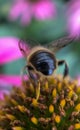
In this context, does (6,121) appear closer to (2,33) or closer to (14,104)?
(14,104)

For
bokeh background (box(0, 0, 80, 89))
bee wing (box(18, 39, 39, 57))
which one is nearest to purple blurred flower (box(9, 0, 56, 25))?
bokeh background (box(0, 0, 80, 89))

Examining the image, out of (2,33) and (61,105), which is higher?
(2,33)

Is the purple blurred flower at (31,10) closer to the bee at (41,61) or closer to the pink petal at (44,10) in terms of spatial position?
the pink petal at (44,10)

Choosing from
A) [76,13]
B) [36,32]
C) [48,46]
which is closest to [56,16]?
[36,32]

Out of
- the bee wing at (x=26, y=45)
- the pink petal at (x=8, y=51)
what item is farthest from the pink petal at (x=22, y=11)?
the bee wing at (x=26, y=45)

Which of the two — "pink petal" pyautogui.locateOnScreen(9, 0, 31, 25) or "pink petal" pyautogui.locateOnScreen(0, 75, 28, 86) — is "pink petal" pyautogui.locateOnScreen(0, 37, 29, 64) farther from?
"pink petal" pyautogui.locateOnScreen(9, 0, 31, 25)

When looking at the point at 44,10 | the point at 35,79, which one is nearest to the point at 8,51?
the point at 35,79
